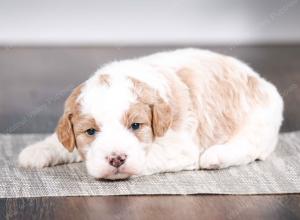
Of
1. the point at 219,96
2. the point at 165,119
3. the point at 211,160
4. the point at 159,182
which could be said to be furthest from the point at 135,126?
the point at 219,96

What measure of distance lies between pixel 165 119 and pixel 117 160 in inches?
12.6

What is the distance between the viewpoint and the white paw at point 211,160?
11.4ft

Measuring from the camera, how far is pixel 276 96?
3789mm

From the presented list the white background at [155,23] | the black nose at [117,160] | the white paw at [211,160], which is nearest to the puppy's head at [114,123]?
the black nose at [117,160]

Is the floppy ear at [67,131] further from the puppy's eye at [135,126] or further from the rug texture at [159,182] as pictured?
the puppy's eye at [135,126]

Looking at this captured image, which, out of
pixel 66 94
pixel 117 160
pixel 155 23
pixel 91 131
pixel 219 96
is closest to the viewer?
pixel 117 160

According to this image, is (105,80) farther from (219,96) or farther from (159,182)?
(219,96)

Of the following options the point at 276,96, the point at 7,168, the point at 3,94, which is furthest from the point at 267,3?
the point at 7,168

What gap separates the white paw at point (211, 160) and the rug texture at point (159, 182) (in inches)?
1.2

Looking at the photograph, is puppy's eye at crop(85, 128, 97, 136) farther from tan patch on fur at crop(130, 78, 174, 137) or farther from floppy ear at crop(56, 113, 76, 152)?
tan patch on fur at crop(130, 78, 174, 137)

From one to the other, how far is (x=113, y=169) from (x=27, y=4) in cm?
475

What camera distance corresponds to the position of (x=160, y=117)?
3293mm

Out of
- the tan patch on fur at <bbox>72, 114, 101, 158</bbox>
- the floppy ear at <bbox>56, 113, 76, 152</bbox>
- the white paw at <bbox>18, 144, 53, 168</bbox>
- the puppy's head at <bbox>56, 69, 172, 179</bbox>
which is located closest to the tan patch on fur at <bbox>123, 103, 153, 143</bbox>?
the puppy's head at <bbox>56, 69, 172, 179</bbox>

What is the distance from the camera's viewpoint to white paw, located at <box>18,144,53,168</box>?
3.54 meters
